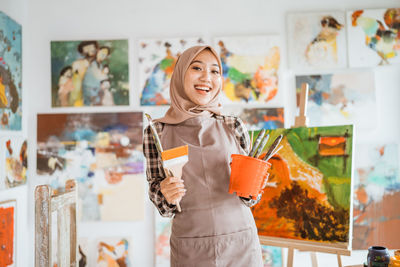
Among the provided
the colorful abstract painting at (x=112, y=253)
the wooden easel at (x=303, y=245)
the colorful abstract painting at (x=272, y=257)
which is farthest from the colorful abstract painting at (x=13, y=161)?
the colorful abstract painting at (x=272, y=257)

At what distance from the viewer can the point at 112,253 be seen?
2447 millimetres

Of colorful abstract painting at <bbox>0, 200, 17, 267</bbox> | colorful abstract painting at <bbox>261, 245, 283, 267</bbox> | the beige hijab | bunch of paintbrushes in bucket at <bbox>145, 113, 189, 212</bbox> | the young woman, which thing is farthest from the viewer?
colorful abstract painting at <bbox>261, 245, 283, 267</bbox>

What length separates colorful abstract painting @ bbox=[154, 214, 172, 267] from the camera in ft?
8.01

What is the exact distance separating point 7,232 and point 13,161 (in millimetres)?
456

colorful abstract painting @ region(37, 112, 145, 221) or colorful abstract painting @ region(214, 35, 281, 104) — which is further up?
colorful abstract painting @ region(214, 35, 281, 104)

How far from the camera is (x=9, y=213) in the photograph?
218cm

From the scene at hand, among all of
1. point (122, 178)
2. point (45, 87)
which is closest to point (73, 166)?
point (122, 178)

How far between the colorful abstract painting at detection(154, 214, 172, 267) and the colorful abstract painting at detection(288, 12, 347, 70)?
4.90 feet

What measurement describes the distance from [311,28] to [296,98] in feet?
1.76

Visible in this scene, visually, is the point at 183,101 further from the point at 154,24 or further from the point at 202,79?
the point at 154,24

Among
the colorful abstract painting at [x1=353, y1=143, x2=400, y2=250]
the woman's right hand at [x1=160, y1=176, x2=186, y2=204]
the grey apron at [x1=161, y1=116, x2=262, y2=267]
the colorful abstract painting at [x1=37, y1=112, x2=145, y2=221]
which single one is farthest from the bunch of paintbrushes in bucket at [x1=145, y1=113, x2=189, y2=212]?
the colorful abstract painting at [x1=353, y1=143, x2=400, y2=250]

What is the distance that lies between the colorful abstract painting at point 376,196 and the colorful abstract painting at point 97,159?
1586 mm

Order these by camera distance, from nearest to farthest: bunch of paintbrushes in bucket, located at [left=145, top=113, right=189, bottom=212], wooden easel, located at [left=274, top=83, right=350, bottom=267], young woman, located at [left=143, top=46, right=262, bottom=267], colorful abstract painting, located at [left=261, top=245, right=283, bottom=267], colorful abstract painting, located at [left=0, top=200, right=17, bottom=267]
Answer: bunch of paintbrushes in bucket, located at [left=145, top=113, right=189, bottom=212] → young woman, located at [left=143, top=46, right=262, bottom=267] → wooden easel, located at [left=274, top=83, right=350, bottom=267] → colorful abstract painting, located at [left=0, top=200, right=17, bottom=267] → colorful abstract painting, located at [left=261, top=245, right=283, bottom=267]

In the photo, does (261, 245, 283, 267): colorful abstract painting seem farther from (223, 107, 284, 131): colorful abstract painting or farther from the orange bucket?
the orange bucket
